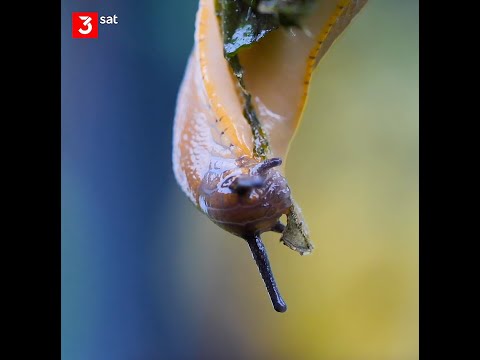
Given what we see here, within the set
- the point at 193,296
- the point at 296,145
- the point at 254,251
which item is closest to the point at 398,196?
the point at 296,145

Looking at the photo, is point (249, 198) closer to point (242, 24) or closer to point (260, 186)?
point (260, 186)

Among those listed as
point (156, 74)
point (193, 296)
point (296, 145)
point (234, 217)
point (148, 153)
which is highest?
point (234, 217)

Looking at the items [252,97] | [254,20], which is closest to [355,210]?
[252,97]

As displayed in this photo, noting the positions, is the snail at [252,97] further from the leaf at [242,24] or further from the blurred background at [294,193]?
the blurred background at [294,193]

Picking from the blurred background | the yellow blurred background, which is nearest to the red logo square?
the blurred background
